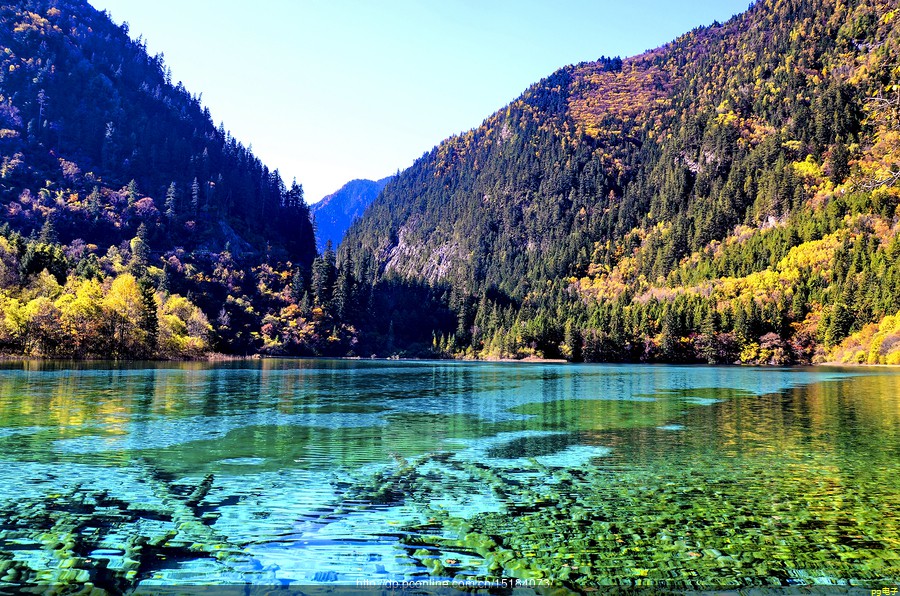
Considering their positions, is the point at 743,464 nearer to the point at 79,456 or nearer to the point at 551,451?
the point at 551,451

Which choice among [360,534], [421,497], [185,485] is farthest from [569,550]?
[185,485]

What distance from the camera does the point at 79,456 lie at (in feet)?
81.8

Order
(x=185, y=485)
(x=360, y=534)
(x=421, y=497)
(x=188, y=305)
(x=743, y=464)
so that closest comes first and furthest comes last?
(x=360, y=534) → (x=421, y=497) → (x=185, y=485) → (x=743, y=464) → (x=188, y=305)

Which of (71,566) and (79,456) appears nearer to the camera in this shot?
(71,566)

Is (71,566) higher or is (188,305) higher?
(188,305)

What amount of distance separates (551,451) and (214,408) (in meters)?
28.3

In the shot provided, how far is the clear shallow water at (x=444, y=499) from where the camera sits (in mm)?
12789

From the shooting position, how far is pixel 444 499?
61.8ft

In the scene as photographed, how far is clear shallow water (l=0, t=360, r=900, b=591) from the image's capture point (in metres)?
12.8

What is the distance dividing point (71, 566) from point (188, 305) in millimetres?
181672

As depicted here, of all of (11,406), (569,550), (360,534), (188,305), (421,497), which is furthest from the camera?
(188,305)

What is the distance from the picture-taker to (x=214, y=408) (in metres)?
45.4

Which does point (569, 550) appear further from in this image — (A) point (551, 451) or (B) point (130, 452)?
(B) point (130, 452)

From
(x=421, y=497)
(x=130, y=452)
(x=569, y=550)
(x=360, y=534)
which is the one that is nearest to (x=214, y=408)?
(x=130, y=452)
